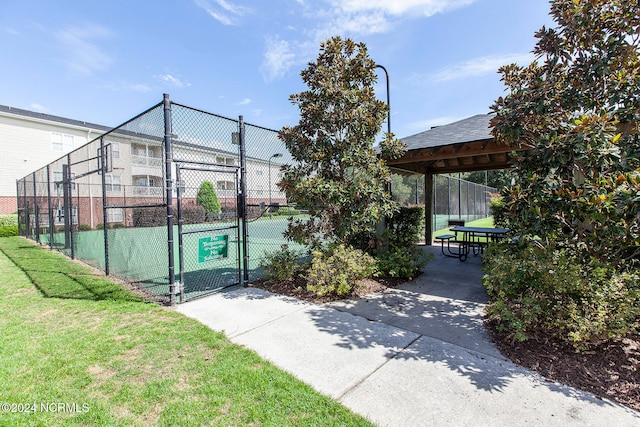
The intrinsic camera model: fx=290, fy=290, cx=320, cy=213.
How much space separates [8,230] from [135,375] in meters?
16.9

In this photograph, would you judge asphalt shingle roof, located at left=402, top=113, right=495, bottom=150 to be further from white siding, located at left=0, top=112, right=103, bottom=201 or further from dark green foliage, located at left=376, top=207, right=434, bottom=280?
white siding, located at left=0, top=112, right=103, bottom=201

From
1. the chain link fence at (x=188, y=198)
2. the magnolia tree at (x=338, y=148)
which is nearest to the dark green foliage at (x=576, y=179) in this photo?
the magnolia tree at (x=338, y=148)

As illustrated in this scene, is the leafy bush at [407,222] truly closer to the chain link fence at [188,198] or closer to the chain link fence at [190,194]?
the chain link fence at [188,198]

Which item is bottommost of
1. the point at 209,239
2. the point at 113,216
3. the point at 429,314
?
the point at 429,314

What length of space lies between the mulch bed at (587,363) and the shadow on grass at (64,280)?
477 centimetres

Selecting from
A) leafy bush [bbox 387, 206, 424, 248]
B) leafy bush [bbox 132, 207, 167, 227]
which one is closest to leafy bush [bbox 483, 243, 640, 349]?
leafy bush [bbox 387, 206, 424, 248]

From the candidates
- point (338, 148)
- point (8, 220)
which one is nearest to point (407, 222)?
point (338, 148)

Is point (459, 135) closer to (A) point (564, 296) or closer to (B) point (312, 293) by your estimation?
(A) point (564, 296)

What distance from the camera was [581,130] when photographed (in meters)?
2.58

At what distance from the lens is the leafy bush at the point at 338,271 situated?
14.2 ft

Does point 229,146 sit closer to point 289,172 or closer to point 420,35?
point 289,172

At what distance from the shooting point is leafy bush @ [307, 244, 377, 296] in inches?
170

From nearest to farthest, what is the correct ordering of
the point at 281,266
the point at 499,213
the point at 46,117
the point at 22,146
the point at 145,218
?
1. the point at 281,266
2. the point at 499,213
3. the point at 145,218
4. the point at 22,146
5. the point at 46,117

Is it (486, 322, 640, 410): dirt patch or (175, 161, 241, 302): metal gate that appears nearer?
(486, 322, 640, 410): dirt patch
